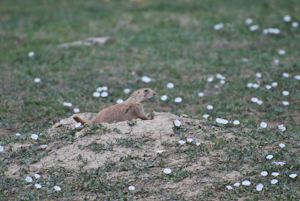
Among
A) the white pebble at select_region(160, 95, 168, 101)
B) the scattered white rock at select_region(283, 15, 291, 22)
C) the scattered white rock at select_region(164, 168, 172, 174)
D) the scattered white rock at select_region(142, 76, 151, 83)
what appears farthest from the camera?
the scattered white rock at select_region(283, 15, 291, 22)

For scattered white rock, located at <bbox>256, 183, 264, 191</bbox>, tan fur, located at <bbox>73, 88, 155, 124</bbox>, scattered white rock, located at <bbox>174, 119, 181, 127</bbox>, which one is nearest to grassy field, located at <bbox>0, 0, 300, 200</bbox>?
scattered white rock, located at <bbox>256, 183, 264, 191</bbox>

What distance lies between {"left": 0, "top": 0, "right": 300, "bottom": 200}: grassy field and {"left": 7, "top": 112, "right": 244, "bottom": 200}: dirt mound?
115mm

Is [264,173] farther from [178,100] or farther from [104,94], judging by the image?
[104,94]

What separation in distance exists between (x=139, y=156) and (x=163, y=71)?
188 inches

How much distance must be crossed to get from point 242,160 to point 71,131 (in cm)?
287

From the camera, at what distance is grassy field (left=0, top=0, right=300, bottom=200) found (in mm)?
5512

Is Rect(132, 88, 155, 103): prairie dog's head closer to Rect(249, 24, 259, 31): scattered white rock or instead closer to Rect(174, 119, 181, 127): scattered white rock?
Rect(174, 119, 181, 127): scattered white rock

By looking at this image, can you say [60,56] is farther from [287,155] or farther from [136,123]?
[287,155]

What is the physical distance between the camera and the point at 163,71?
33.0 ft

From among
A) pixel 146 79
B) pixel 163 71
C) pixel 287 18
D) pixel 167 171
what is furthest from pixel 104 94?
pixel 287 18

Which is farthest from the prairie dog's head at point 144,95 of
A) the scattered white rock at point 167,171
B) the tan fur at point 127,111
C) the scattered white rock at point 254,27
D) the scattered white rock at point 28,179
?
the scattered white rock at point 254,27

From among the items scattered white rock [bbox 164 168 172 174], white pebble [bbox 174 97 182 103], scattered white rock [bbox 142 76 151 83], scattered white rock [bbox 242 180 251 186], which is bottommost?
white pebble [bbox 174 97 182 103]

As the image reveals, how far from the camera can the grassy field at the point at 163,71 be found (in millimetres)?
5512

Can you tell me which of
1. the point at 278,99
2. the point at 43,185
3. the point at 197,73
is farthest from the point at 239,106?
the point at 43,185
